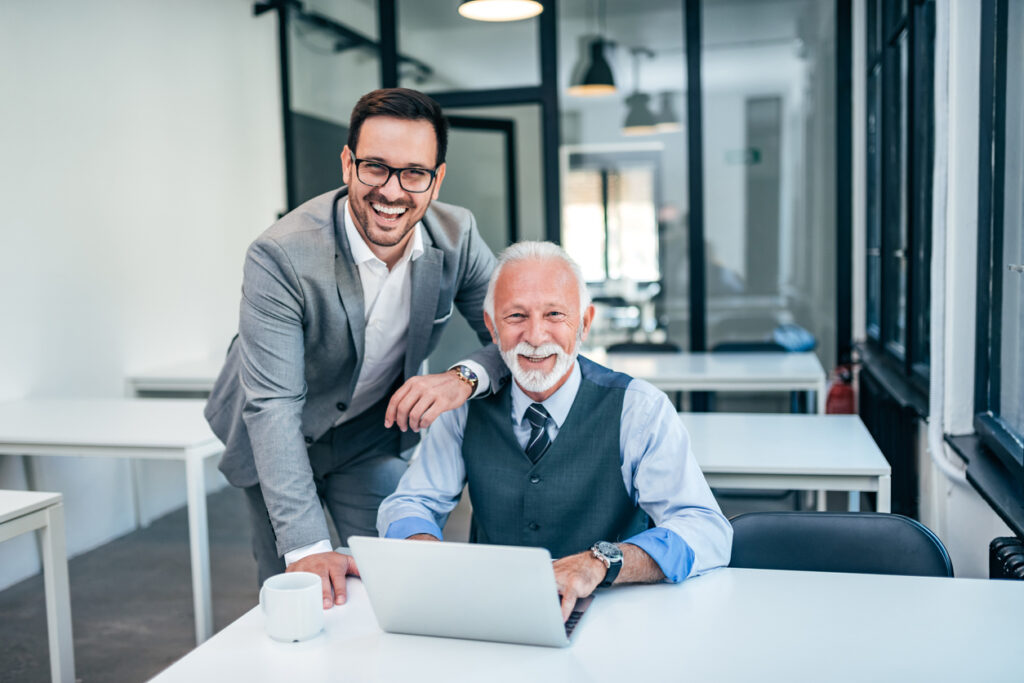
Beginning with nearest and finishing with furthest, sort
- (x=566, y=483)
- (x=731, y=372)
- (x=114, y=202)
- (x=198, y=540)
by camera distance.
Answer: (x=566, y=483) → (x=198, y=540) → (x=731, y=372) → (x=114, y=202)

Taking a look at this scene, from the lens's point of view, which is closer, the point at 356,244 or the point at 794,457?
the point at 356,244

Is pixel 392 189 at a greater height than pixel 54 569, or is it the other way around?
pixel 392 189

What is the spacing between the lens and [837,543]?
67.4 inches

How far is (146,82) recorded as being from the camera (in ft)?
14.6

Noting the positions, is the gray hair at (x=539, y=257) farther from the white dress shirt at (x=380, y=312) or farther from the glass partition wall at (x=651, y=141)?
the glass partition wall at (x=651, y=141)

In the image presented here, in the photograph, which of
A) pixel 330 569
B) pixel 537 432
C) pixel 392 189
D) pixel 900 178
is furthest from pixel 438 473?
pixel 900 178

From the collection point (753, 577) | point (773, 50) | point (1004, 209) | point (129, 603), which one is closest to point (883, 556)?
point (753, 577)

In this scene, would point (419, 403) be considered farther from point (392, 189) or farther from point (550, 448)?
point (392, 189)

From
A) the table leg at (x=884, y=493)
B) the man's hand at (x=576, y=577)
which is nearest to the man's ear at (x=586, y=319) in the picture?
the man's hand at (x=576, y=577)

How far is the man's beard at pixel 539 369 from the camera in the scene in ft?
5.56

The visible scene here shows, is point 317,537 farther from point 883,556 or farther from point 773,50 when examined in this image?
point 773,50

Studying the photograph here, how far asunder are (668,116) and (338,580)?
14.1ft

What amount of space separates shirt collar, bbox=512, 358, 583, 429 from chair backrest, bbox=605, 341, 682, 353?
300cm

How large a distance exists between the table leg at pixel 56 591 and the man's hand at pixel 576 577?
152cm
